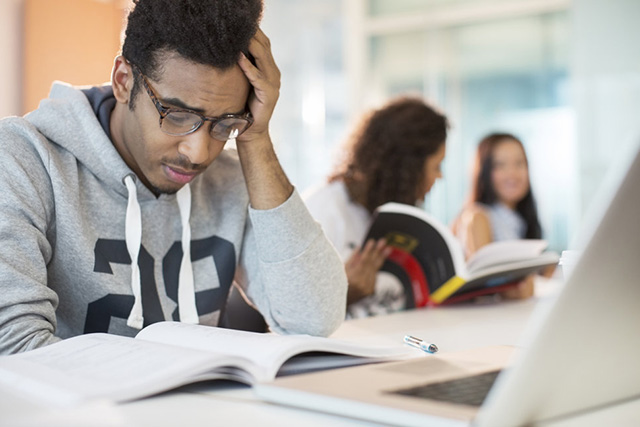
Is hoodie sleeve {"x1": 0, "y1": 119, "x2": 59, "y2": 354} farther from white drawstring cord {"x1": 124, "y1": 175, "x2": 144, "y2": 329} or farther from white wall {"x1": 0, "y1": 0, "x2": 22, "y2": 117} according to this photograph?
white wall {"x1": 0, "y1": 0, "x2": 22, "y2": 117}

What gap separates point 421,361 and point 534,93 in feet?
13.7

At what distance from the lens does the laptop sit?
1.62ft

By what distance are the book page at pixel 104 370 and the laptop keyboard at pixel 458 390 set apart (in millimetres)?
183

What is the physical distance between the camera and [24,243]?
1.00 metres

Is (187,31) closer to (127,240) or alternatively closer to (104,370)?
(127,240)

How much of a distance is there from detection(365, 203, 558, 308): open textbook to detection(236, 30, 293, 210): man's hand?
0.50 metres

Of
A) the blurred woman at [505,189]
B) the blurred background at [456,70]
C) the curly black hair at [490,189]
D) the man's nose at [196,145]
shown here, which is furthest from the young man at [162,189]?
the curly black hair at [490,189]

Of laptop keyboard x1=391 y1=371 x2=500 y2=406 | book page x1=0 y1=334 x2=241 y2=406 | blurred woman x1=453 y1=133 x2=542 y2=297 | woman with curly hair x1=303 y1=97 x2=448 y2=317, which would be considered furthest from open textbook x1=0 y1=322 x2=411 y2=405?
blurred woman x1=453 y1=133 x2=542 y2=297

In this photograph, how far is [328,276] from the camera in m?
1.27

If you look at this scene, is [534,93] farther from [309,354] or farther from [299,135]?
[309,354]

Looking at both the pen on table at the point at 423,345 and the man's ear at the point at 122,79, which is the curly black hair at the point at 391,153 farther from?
the pen on table at the point at 423,345

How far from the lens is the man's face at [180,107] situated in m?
1.13

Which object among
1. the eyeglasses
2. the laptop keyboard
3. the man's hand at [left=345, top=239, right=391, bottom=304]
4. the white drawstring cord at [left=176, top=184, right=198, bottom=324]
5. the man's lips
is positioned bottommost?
the man's hand at [left=345, top=239, right=391, bottom=304]

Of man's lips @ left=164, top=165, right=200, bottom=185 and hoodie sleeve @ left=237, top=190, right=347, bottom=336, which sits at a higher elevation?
man's lips @ left=164, top=165, right=200, bottom=185
